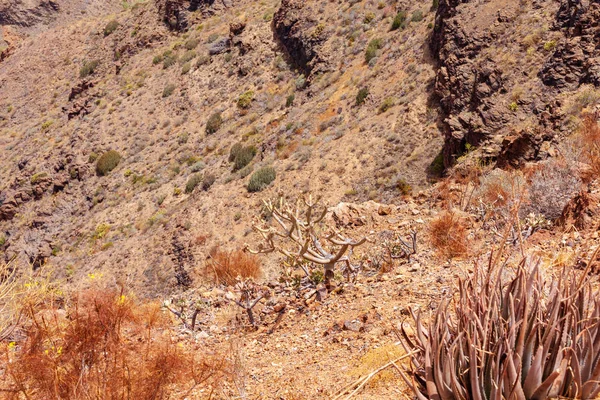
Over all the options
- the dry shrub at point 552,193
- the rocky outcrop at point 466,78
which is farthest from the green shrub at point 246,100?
the dry shrub at point 552,193

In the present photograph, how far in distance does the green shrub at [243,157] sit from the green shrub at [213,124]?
4.68 meters

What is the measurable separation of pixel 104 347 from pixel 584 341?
406cm

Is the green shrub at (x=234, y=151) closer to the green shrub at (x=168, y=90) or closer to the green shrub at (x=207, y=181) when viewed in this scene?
the green shrub at (x=207, y=181)

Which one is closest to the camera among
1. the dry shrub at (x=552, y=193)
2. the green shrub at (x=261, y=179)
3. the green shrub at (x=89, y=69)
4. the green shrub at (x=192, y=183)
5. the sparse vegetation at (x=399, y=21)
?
the dry shrub at (x=552, y=193)

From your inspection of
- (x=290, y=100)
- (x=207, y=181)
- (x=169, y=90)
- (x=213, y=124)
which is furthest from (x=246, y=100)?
(x=207, y=181)

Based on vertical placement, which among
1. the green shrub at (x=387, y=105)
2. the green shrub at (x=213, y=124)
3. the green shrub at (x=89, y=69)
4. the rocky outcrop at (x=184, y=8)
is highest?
the rocky outcrop at (x=184, y=8)

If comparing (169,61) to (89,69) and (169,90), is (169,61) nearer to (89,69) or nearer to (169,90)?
(169,90)

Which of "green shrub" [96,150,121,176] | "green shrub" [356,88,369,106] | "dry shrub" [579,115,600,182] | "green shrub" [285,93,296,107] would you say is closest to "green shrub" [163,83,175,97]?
"green shrub" [96,150,121,176]

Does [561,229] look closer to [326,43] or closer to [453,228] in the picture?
[453,228]

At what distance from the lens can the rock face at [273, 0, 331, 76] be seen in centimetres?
2483

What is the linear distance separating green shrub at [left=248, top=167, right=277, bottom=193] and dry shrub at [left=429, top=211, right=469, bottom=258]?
10.9 m

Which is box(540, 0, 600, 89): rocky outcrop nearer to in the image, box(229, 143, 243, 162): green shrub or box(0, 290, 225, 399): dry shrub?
box(0, 290, 225, 399): dry shrub

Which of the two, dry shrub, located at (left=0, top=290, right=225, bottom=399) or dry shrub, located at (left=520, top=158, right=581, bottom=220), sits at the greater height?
dry shrub, located at (left=0, top=290, right=225, bottom=399)

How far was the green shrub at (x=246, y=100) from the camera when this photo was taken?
25.5 metres
